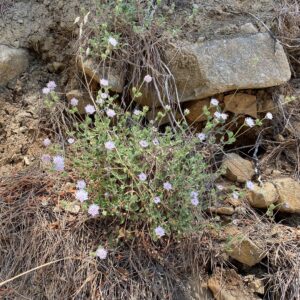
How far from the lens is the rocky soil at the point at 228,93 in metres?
2.07

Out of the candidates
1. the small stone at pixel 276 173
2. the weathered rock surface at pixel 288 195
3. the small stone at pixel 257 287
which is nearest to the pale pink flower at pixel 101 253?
the small stone at pixel 257 287

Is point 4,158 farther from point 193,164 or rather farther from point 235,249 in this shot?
point 235,249

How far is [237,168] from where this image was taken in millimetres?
2307

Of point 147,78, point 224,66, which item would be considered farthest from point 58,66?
point 224,66

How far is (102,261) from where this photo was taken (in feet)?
6.23

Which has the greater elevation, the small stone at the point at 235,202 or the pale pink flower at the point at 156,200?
the pale pink flower at the point at 156,200

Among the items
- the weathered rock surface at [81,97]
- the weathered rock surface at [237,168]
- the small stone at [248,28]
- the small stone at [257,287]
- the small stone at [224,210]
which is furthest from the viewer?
the small stone at [248,28]

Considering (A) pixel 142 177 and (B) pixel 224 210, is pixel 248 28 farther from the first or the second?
(A) pixel 142 177

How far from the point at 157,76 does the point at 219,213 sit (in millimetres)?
799

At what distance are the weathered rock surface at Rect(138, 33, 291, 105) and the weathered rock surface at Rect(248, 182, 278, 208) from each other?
22.1 inches

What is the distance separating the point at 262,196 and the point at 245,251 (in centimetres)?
31

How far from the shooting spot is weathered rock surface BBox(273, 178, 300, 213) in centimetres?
221

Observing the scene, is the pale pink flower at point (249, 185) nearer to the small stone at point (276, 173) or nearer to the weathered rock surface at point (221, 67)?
the small stone at point (276, 173)

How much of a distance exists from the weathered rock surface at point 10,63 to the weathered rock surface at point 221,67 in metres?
0.75
